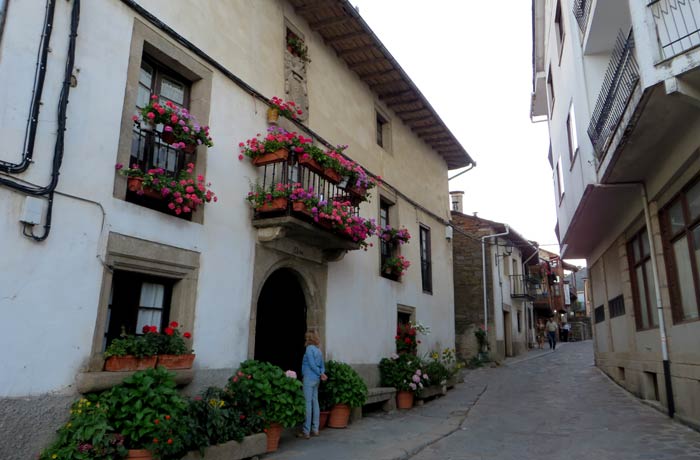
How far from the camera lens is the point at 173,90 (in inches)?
266

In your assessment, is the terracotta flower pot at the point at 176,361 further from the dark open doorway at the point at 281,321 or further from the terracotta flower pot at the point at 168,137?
the terracotta flower pot at the point at 168,137

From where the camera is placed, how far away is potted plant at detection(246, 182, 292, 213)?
7.05 meters

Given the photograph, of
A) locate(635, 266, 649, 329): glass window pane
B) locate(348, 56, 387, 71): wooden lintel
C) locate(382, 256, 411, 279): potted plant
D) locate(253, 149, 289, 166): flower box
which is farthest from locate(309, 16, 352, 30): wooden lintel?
locate(635, 266, 649, 329): glass window pane

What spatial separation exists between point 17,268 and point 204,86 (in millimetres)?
3388

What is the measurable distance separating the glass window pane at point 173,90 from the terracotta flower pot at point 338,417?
16.0 feet

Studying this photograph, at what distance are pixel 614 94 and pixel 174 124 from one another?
592 centimetres

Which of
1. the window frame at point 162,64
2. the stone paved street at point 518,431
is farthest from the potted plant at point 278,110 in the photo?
the stone paved street at point 518,431

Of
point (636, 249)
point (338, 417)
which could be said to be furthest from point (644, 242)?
point (338, 417)

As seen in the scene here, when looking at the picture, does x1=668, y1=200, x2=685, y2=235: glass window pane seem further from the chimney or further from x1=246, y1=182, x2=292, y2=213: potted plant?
the chimney

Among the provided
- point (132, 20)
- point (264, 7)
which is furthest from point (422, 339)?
point (132, 20)

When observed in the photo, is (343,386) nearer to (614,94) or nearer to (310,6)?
(614,94)

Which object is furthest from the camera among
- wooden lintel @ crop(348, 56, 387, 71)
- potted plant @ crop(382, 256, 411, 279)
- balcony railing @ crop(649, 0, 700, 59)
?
potted plant @ crop(382, 256, 411, 279)

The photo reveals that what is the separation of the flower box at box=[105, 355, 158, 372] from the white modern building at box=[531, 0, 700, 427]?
6.08m

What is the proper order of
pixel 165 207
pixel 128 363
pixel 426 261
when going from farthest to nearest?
1. pixel 426 261
2. pixel 165 207
3. pixel 128 363
